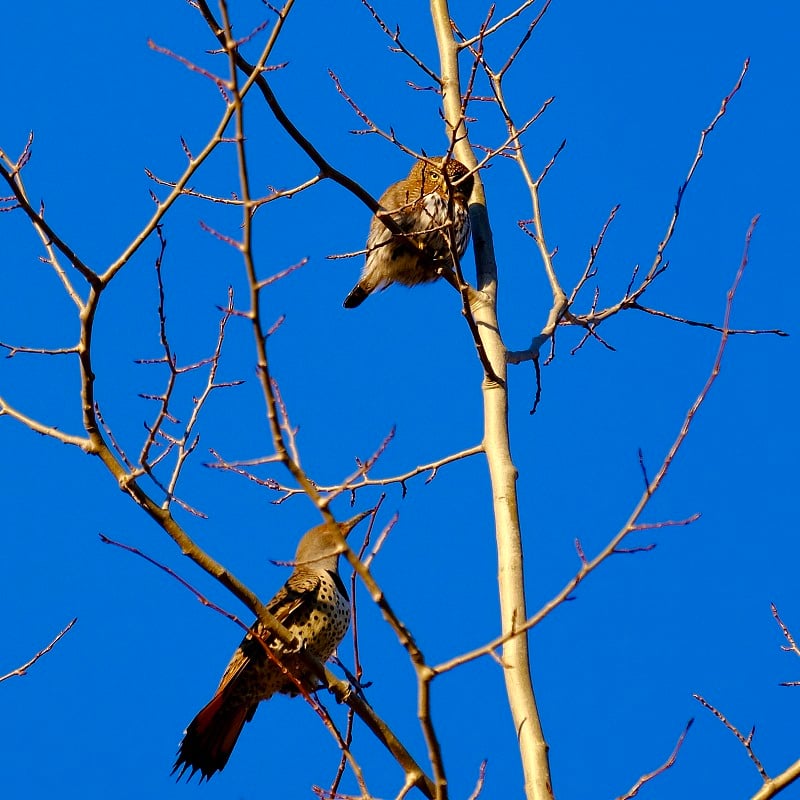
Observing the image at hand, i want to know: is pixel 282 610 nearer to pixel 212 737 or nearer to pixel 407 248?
pixel 212 737

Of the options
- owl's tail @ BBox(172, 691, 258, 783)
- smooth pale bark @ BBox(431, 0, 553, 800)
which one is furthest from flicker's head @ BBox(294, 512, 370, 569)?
smooth pale bark @ BBox(431, 0, 553, 800)

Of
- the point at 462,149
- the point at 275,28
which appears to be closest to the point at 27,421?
the point at 275,28

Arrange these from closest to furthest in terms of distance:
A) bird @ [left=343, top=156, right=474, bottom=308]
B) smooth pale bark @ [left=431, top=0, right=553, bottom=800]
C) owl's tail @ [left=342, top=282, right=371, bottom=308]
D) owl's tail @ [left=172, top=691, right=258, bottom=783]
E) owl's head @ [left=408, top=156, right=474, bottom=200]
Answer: smooth pale bark @ [left=431, top=0, right=553, bottom=800], owl's head @ [left=408, top=156, right=474, bottom=200], owl's tail @ [left=172, top=691, right=258, bottom=783], bird @ [left=343, top=156, right=474, bottom=308], owl's tail @ [left=342, top=282, right=371, bottom=308]

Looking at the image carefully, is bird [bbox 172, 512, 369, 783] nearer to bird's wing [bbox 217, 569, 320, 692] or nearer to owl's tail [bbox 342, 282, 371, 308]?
bird's wing [bbox 217, 569, 320, 692]

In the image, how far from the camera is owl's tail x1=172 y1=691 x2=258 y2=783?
4918 mm

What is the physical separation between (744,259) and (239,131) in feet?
4.48

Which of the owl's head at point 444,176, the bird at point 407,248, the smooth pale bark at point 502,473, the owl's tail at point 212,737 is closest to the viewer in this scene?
the smooth pale bark at point 502,473

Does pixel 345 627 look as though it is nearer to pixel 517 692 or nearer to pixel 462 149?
pixel 517 692

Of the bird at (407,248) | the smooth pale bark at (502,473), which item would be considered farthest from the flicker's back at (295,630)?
the bird at (407,248)

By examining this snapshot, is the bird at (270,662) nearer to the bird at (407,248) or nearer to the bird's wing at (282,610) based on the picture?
the bird's wing at (282,610)

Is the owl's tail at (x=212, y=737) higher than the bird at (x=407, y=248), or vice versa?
the bird at (x=407, y=248)

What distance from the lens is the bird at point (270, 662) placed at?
16.2 feet

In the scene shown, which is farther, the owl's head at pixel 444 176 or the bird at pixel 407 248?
the bird at pixel 407 248

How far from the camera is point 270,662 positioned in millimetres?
5223
